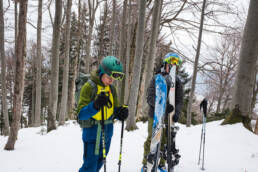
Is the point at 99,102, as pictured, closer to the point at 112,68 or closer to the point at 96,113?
the point at 96,113

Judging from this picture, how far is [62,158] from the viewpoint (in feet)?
13.4

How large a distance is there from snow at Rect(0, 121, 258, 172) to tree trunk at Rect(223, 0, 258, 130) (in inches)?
18.2

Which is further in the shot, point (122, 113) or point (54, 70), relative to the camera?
point (54, 70)

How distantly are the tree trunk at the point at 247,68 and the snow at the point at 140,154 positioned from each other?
462 mm

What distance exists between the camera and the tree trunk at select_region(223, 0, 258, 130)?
463 cm

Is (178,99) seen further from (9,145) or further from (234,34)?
(234,34)

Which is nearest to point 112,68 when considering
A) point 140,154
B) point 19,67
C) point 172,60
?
point 172,60

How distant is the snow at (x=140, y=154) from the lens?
346cm

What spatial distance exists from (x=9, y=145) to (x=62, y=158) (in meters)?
1.83

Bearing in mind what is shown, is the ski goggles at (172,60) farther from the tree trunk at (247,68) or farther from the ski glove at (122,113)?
the tree trunk at (247,68)

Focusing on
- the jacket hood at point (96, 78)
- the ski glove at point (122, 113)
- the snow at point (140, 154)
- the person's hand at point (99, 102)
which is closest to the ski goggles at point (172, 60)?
the ski glove at point (122, 113)

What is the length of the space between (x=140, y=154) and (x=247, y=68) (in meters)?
4.07

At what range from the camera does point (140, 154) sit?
434 cm

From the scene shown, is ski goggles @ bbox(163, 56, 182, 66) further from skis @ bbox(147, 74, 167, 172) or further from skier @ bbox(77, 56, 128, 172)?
skier @ bbox(77, 56, 128, 172)
